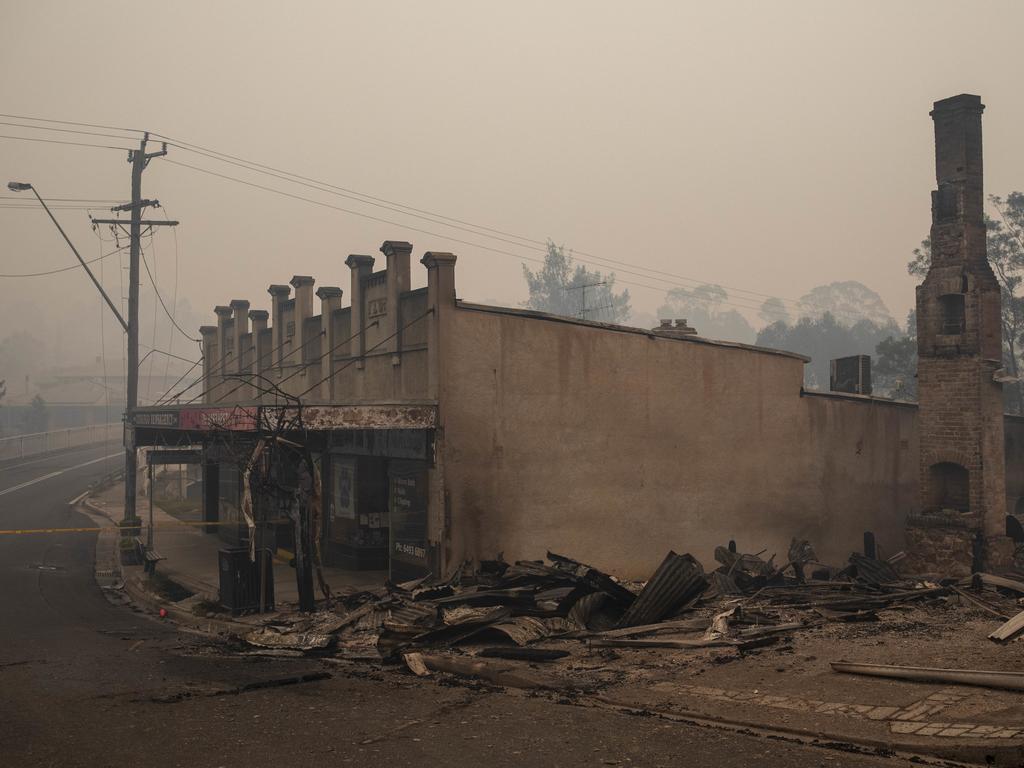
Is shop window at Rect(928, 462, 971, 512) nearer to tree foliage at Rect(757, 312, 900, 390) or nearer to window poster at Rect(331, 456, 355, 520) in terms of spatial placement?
window poster at Rect(331, 456, 355, 520)

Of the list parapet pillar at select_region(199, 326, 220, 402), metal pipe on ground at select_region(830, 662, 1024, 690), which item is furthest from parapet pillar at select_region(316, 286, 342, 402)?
metal pipe on ground at select_region(830, 662, 1024, 690)

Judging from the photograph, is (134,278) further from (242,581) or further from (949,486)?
(949,486)

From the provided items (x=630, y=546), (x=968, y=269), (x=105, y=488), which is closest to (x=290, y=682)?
(x=630, y=546)

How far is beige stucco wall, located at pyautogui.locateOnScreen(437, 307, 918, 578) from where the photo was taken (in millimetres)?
17891

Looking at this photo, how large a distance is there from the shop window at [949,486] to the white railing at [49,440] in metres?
56.4

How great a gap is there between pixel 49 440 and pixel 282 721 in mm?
78707

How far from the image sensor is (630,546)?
65.8ft

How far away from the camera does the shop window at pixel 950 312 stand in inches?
931

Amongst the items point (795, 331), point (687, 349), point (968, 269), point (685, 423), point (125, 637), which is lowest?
point (125, 637)

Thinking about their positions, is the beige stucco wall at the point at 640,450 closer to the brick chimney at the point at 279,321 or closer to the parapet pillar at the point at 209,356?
the brick chimney at the point at 279,321

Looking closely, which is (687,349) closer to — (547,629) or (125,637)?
(547,629)

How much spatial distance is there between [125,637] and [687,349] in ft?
43.7

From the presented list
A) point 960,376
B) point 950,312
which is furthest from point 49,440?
point 960,376

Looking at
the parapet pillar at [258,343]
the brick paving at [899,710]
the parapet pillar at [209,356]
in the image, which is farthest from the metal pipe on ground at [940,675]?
the parapet pillar at [209,356]
